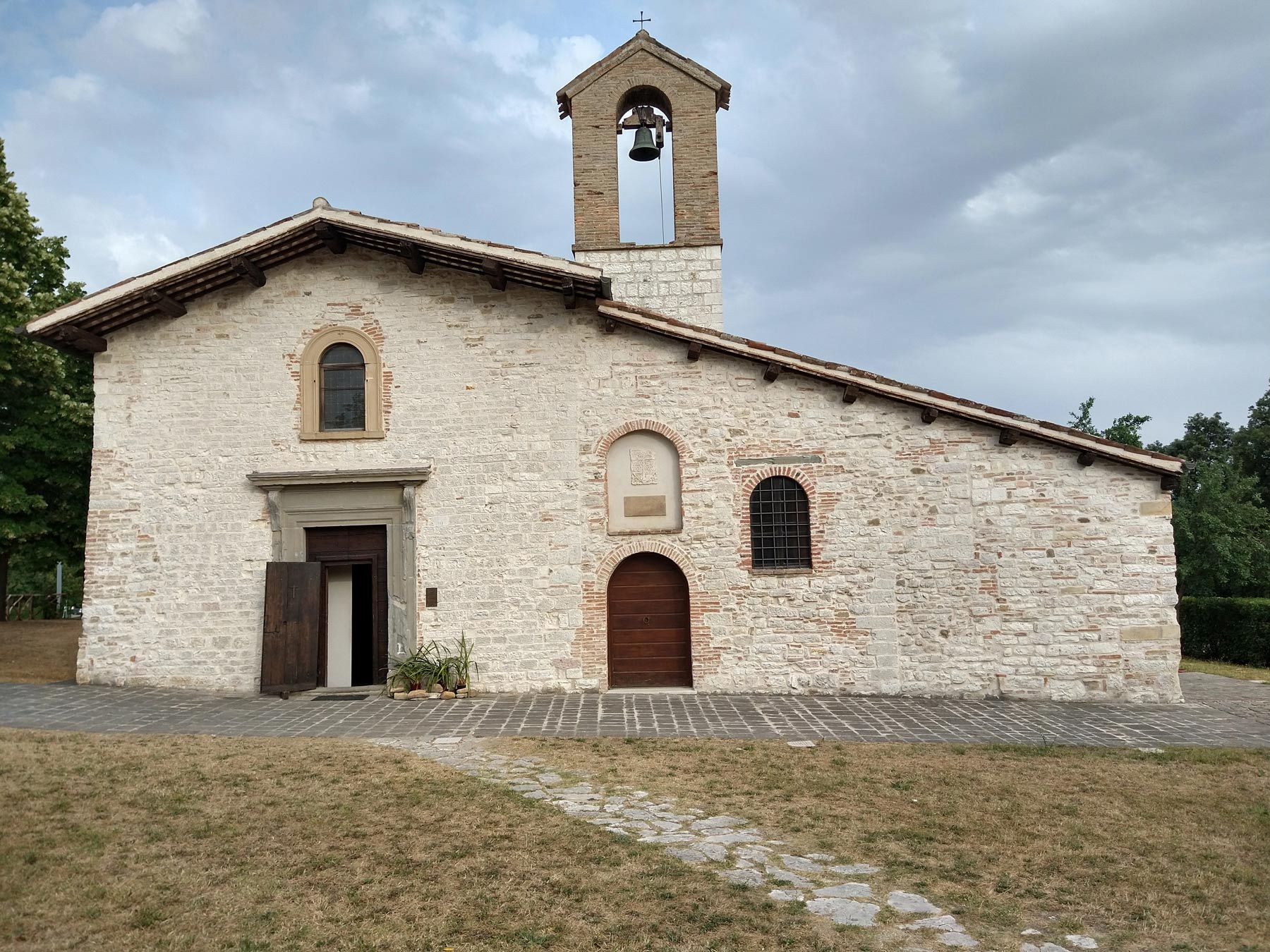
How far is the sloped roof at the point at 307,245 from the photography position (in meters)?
11.5

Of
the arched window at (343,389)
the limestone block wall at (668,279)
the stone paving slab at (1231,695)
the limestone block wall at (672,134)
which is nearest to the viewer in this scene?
the stone paving slab at (1231,695)

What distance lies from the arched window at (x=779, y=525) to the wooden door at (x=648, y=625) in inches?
44.7

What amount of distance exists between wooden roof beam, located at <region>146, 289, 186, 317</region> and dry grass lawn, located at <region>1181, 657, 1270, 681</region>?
57.7 ft

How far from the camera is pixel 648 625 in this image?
39.0ft

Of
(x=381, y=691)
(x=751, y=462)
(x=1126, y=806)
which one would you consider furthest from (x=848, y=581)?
(x=381, y=691)

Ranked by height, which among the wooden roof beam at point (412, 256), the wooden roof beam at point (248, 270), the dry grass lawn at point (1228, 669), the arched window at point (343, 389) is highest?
the wooden roof beam at point (412, 256)

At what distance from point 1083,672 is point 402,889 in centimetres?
936

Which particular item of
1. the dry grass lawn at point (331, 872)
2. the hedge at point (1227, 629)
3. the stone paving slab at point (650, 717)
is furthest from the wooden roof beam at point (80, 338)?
the hedge at point (1227, 629)

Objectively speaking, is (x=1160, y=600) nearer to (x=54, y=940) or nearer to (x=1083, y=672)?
(x=1083, y=672)

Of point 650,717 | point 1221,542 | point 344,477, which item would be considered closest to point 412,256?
point 344,477

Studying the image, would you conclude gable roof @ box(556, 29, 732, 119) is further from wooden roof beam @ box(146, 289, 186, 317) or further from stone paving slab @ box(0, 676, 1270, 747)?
stone paving slab @ box(0, 676, 1270, 747)

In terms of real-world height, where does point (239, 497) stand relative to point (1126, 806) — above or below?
above

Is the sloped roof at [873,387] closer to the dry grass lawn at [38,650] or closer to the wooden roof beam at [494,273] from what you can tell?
the wooden roof beam at [494,273]

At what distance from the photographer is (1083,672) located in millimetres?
11148
